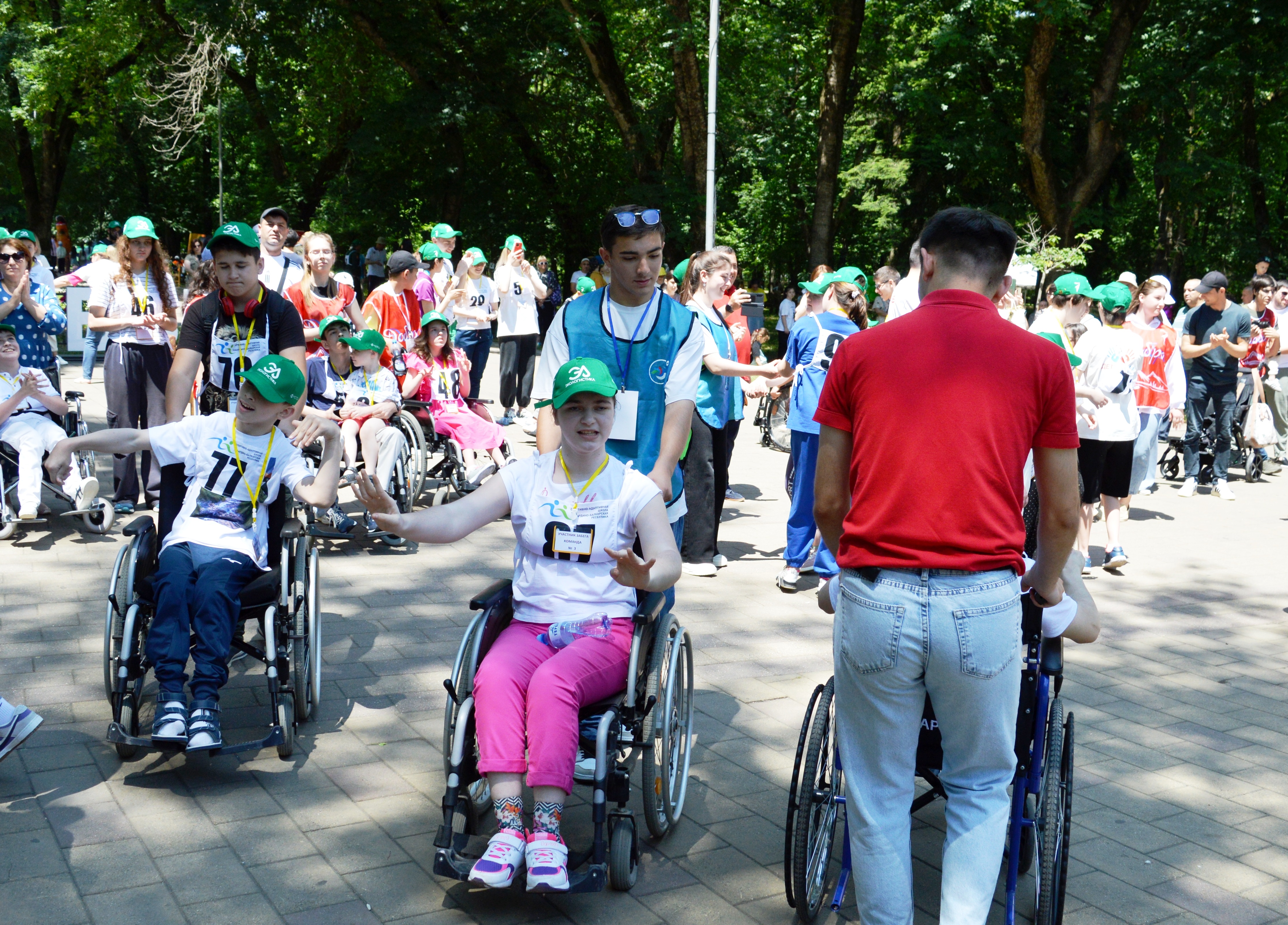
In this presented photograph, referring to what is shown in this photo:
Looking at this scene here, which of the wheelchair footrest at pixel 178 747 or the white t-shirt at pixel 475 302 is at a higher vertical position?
the white t-shirt at pixel 475 302

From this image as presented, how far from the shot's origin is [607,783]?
3379mm

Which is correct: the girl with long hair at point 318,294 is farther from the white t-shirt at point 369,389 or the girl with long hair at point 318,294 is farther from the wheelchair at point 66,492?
the wheelchair at point 66,492

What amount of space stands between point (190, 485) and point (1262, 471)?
12069 millimetres

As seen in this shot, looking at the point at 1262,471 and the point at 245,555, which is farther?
the point at 1262,471

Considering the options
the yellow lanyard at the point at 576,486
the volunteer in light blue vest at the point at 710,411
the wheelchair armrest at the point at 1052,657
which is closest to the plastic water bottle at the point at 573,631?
the yellow lanyard at the point at 576,486

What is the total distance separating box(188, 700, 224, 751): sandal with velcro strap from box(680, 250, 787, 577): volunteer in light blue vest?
11.8 ft

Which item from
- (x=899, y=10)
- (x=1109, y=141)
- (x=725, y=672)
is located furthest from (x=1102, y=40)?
(x=725, y=672)

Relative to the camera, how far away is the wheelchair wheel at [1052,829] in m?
3.04

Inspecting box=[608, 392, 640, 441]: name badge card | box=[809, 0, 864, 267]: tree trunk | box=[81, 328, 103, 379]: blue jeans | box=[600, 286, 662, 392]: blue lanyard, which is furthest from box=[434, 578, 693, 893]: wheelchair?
box=[809, 0, 864, 267]: tree trunk

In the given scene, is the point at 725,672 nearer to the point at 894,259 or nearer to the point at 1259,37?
the point at 1259,37

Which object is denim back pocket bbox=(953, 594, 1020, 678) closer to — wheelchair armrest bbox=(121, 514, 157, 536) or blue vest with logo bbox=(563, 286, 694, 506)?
blue vest with logo bbox=(563, 286, 694, 506)

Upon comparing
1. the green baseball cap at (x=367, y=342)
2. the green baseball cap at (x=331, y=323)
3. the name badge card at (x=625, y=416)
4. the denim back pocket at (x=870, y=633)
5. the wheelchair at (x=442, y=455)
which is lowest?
the wheelchair at (x=442, y=455)

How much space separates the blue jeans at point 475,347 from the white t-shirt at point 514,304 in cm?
26

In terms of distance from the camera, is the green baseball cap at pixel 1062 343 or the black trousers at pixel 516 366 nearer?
the green baseball cap at pixel 1062 343
